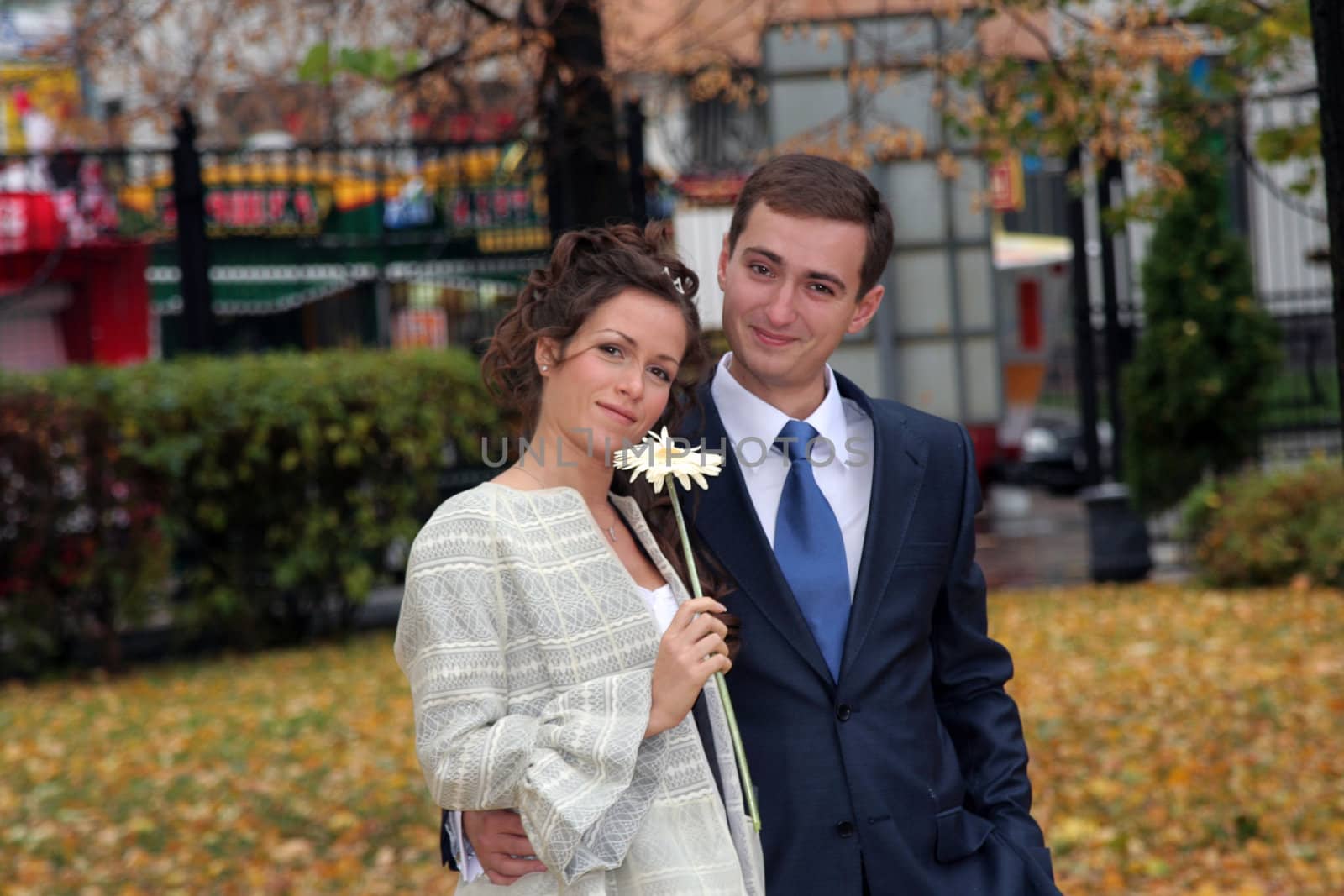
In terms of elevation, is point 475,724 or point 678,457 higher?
point 678,457

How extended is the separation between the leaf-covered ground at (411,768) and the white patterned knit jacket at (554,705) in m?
3.62

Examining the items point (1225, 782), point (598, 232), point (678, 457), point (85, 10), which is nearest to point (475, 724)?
point (678, 457)

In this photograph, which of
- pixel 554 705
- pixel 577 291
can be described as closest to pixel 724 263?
pixel 577 291

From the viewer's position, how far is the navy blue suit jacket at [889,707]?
2408mm

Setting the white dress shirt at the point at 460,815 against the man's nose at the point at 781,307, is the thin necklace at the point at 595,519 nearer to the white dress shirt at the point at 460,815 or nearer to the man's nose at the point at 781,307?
the white dress shirt at the point at 460,815

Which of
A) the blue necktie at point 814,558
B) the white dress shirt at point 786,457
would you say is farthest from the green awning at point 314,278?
the blue necktie at point 814,558

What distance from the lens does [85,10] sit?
8977 millimetres

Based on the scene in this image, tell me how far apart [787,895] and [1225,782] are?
4355mm

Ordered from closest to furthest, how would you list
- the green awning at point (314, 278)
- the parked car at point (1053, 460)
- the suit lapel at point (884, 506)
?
the suit lapel at point (884, 506), the green awning at point (314, 278), the parked car at point (1053, 460)

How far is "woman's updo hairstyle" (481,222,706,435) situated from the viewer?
2.29 metres

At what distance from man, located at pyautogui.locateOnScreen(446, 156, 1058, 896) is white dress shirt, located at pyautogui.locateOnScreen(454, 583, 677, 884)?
18cm

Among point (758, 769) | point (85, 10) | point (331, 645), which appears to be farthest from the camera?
point (331, 645)

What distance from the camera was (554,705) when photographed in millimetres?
2084

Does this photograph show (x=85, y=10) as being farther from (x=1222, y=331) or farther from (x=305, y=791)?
(x=1222, y=331)
